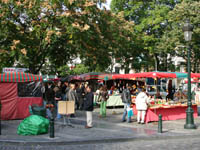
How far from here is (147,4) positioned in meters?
41.2

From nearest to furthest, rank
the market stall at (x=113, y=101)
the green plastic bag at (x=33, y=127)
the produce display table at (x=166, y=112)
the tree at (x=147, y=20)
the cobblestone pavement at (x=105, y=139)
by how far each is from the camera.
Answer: the cobblestone pavement at (x=105, y=139), the green plastic bag at (x=33, y=127), the produce display table at (x=166, y=112), the market stall at (x=113, y=101), the tree at (x=147, y=20)

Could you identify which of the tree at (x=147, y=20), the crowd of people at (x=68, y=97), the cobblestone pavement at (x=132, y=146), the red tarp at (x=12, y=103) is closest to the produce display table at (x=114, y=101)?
the crowd of people at (x=68, y=97)

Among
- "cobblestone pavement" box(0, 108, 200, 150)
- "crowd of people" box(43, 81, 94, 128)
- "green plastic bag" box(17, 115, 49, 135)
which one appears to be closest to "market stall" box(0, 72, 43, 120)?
"crowd of people" box(43, 81, 94, 128)

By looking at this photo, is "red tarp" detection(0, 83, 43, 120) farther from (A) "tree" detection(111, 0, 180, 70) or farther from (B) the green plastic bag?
(A) "tree" detection(111, 0, 180, 70)

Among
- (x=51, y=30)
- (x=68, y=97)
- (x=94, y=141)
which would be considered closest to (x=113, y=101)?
(x=51, y=30)

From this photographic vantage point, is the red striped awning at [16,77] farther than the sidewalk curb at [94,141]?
Yes

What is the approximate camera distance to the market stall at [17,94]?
615 inches

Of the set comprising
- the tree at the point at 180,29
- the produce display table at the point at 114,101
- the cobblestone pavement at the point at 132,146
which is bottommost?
the cobblestone pavement at the point at 132,146

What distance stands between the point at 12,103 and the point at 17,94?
0.55 m

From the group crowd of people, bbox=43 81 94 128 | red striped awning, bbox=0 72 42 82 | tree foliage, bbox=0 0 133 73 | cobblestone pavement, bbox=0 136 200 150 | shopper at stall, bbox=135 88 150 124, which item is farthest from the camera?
tree foliage, bbox=0 0 133 73

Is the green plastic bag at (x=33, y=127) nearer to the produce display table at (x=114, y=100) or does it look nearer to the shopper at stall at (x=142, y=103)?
the shopper at stall at (x=142, y=103)

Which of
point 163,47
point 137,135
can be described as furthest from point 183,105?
point 163,47

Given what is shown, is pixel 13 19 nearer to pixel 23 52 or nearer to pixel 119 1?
pixel 23 52

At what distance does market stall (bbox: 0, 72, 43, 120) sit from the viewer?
1563 centimetres
